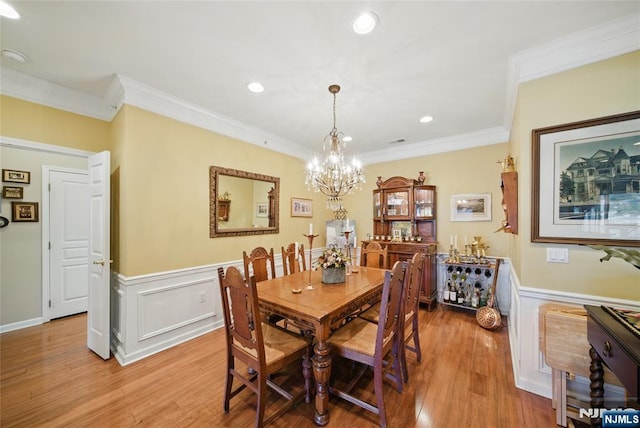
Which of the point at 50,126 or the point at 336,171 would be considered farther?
the point at 336,171

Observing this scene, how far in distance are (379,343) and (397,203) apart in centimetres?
322

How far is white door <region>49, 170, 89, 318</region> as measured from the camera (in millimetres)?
3414

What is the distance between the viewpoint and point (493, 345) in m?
2.71

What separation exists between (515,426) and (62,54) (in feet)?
15.4

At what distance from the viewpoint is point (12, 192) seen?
10.1 ft

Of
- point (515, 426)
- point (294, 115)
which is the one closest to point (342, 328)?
point (515, 426)

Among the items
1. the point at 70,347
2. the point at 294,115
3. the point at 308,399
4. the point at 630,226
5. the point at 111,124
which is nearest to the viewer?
the point at 630,226

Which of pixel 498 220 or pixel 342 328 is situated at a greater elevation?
pixel 498 220

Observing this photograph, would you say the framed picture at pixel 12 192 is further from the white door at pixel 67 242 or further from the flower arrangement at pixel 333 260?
the flower arrangement at pixel 333 260

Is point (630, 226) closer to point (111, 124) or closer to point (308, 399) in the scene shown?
point (308, 399)

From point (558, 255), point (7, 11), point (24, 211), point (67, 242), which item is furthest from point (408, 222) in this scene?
point (24, 211)

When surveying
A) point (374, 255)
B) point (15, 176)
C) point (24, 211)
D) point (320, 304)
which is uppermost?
point (15, 176)

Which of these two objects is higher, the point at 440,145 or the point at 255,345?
the point at 440,145

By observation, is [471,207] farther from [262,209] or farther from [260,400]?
[260,400]
